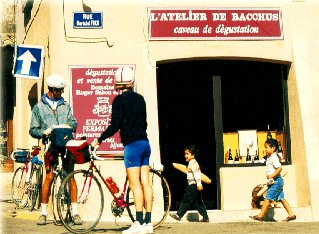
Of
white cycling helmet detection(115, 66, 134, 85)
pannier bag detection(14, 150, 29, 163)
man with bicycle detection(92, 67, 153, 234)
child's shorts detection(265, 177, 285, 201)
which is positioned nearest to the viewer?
man with bicycle detection(92, 67, 153, 234)

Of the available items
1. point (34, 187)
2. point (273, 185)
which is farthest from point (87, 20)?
point (273, 185)

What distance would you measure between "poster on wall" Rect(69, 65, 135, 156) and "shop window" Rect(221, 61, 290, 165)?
2.20m

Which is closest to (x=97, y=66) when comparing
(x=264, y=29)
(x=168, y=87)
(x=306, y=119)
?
(x=168, y=87)

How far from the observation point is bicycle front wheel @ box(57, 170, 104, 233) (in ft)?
27.2

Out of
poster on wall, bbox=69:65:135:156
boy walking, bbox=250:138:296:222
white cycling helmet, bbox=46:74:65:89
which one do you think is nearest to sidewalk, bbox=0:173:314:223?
boy walking, bbox=250:138:296:222

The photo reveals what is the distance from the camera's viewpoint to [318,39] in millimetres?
12148

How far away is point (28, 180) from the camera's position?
13398 mm

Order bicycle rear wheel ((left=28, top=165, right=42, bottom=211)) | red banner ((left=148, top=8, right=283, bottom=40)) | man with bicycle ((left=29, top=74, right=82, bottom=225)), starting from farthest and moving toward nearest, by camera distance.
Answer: bicycle rear wheel ((left=28, top=165, right=42, bottom=211))
red banner ((left=148, top=8, right=283, bottom=40))
man with bicycle ((left=29, top=74, right=82, bottom=225))

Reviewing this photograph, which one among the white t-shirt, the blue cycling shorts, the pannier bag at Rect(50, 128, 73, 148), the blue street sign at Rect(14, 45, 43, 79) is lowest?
the white t-shirt

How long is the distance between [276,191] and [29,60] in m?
4.56

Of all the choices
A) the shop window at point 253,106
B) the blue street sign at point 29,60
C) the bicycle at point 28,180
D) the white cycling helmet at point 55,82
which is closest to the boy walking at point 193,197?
the shop window at point 253,106

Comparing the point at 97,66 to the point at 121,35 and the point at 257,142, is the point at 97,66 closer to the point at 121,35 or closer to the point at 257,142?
the point at 121,35

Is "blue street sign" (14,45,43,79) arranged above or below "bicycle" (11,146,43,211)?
above

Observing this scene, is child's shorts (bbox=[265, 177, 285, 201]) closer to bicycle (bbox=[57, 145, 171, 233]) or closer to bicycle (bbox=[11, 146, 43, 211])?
bicycle (bbox=[57, 145, 171, 233])
